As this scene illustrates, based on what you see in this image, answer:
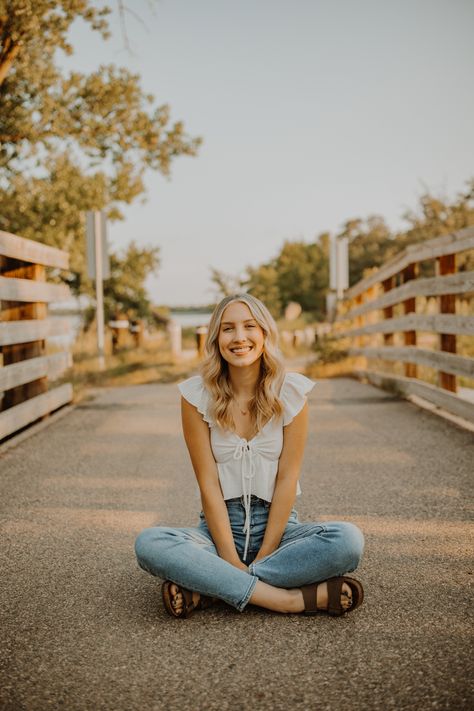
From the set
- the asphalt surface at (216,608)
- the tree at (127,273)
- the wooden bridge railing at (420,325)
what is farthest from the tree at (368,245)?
the asphalt surface at (216,608)

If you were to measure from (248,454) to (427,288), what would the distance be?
4.81 metres

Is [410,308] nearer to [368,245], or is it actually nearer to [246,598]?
[246,598]

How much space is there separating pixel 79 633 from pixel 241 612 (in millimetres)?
577

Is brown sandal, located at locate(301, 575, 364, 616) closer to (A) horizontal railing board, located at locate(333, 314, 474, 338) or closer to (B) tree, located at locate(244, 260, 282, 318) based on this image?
(A) horizontal railing board, located at locate(333, 314, 474, 338)

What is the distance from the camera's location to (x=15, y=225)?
50.7ft

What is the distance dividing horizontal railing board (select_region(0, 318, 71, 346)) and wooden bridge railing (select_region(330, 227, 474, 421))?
3.57 m

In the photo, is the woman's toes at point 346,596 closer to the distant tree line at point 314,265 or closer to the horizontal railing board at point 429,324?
the horizontal railing board at point 429,324

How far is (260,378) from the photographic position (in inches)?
124

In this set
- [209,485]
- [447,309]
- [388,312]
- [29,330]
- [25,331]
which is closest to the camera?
[209,485]

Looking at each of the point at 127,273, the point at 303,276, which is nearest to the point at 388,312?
the point at 127,273

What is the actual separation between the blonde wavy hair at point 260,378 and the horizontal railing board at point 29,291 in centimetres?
299

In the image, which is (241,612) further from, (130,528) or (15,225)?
(15,225)

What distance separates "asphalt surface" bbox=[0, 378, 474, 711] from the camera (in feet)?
6.86

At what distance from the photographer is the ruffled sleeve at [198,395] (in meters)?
3.03
